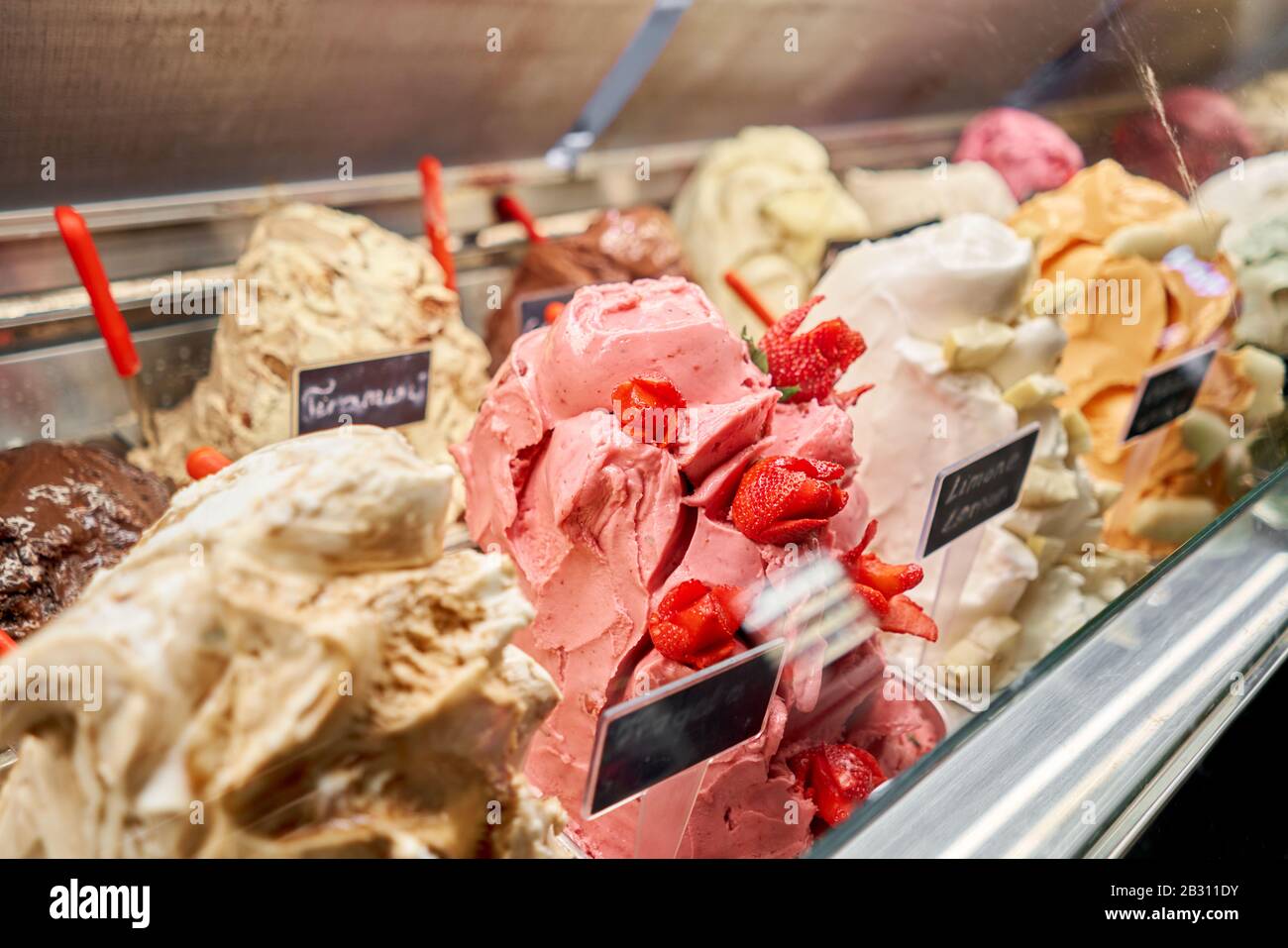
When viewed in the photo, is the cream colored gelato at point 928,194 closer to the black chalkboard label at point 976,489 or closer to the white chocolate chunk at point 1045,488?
the white chocolate chunk at point 1045,488

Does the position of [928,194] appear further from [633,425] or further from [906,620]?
[633,425]

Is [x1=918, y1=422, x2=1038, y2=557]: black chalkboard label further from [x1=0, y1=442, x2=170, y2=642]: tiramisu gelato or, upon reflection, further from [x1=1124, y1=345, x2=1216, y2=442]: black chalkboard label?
[x1=0, y1=442, x2=170, y2=642]: tiramisu gelato

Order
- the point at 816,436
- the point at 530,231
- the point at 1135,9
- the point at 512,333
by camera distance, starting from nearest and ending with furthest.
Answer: the point at 816,436 < the point at 1135,9 < the point at 512,333 < the point at 530,231

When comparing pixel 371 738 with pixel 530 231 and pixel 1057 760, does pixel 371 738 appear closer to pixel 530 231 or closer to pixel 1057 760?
pixel 1057 760

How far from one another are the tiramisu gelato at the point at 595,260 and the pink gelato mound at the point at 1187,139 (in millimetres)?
958

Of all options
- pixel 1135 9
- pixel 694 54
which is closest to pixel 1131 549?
pixel 1135 9

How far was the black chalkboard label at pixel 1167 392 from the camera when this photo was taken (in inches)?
70.2

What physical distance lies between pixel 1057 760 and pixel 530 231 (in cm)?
164

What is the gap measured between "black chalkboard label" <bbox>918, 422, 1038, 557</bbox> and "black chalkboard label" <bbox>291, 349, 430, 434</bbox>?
2.61 ft

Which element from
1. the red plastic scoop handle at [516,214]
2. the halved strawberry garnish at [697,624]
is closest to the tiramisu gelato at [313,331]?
the red plastic scoop handle at [516,214]

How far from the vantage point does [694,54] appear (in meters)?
2.38

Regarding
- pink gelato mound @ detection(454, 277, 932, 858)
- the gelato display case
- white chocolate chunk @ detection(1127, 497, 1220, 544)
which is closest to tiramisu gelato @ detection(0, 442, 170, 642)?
the gelato display case

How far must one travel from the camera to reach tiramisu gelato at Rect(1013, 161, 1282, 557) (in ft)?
6.46

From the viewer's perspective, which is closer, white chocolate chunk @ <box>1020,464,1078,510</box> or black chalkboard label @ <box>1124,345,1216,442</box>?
white chocolate chunk @ <box>1020,464,1078,510</box>
